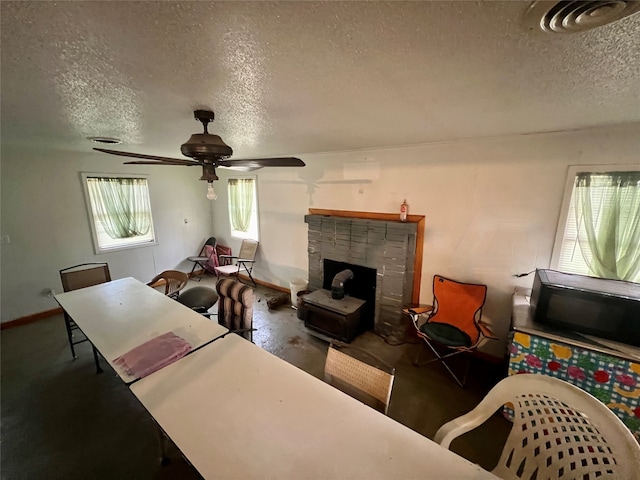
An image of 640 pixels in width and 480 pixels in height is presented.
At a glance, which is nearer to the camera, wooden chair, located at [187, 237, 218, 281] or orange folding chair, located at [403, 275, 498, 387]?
orange folding chair, located at [403, 275, 498, 387]

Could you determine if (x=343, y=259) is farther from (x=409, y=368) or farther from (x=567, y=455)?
(x=567, y=455)

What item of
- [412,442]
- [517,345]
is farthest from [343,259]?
[412,442]

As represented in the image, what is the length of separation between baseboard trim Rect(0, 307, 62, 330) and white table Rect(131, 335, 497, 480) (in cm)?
374

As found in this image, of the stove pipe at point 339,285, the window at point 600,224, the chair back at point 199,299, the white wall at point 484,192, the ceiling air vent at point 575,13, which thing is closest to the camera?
the ceiling air vent at point 575,13

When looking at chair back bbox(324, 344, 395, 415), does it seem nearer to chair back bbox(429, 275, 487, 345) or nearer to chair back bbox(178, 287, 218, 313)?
chair back bbox(429, 275, 487, 345)

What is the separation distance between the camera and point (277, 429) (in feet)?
3.70

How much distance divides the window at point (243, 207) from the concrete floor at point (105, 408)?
2.35 m

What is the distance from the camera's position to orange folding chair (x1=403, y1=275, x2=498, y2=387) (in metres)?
2.46

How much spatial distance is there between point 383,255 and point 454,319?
1013 millimetres

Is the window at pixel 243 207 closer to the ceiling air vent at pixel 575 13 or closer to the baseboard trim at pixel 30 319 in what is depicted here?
the baseboard trim at pixel 30 319

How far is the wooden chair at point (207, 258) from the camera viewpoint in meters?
5.23

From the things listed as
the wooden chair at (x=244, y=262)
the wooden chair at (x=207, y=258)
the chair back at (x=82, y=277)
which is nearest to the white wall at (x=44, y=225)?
the wooden chair at (x=207, y=258)

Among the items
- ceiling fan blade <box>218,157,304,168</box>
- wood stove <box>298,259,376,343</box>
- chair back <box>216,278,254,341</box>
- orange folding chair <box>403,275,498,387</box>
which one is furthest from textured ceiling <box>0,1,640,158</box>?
wood stove <box>298,259,376,343</box>

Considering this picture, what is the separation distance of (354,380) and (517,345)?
140 centimetres
